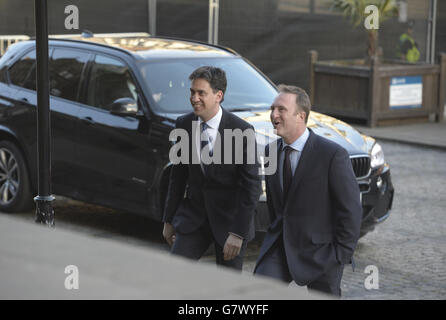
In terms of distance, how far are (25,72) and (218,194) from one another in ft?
16.1

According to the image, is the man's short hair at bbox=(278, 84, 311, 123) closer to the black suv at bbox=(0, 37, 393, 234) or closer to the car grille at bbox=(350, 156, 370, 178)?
the black suv at bbox=(0, 37, 393, 234)

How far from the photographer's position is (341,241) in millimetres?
4855

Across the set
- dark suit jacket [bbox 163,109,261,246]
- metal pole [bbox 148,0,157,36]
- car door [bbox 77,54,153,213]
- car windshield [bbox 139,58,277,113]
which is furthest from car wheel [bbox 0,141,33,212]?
metal pole [bbox 148,0,157,36]

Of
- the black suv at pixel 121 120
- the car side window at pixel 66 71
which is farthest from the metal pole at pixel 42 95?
the car side window at pixel 66 71

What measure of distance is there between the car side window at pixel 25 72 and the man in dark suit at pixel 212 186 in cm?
440

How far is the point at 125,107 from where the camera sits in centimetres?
851

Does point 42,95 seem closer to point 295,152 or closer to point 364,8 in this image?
point 295,152

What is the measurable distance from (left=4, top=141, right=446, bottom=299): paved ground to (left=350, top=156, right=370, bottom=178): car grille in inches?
28.5

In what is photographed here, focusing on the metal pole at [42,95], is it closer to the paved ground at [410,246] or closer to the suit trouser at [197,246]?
the suit trouser at [197,246]

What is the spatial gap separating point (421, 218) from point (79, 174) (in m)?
3.57

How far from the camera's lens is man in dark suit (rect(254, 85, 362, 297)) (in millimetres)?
4855

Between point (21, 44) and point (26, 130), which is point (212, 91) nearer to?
point (26, 130)

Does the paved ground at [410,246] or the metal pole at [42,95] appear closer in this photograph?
the metal pole at [42,95]

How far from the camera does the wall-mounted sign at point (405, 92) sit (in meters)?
18.2
